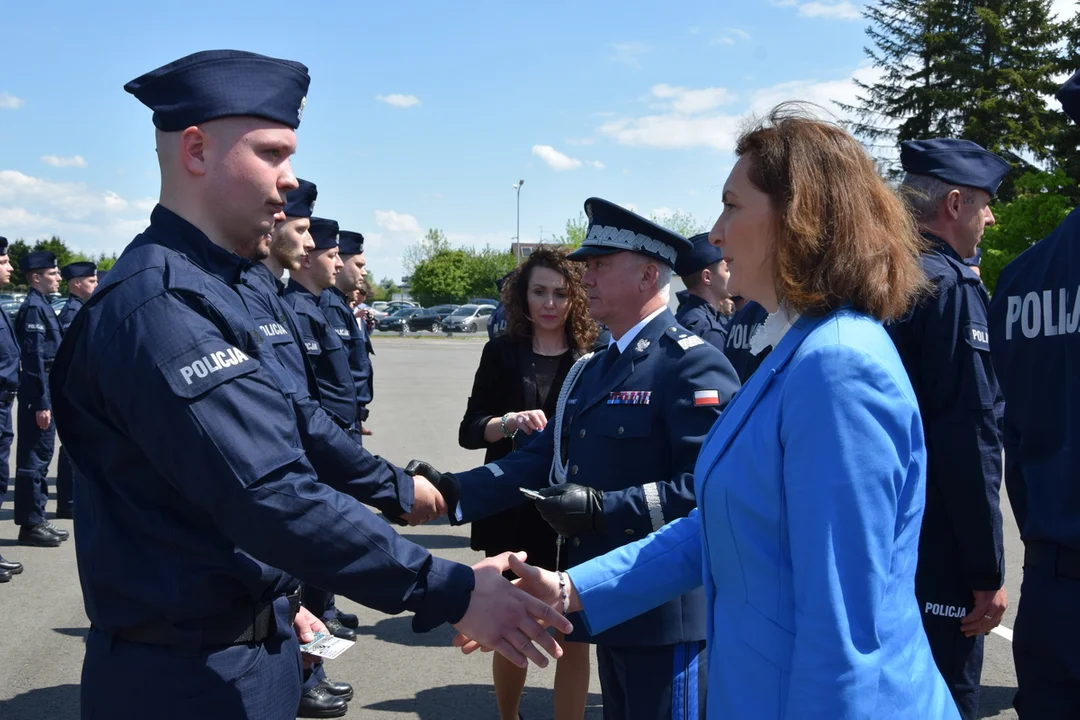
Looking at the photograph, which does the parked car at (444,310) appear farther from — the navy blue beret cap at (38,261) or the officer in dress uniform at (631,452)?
the officer in dress uniform at (631,452)

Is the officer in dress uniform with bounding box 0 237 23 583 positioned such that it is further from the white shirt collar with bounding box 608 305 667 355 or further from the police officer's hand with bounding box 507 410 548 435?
the white shirt collar with bounding box 608 305 667 355

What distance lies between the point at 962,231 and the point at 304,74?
2655 millimetres

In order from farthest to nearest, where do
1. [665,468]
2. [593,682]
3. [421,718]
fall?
1. [593,682]
2. [421,718]
3. [665,468]

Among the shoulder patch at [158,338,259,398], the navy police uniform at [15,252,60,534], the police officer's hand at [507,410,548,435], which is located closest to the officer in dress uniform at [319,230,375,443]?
the navy police uniform at [15,252,60,534]

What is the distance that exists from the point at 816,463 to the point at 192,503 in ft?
4.22

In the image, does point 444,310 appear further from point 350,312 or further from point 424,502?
point 424,502

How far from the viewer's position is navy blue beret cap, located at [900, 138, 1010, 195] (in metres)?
3.64

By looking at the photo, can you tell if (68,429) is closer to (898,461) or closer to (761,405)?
(761,405)

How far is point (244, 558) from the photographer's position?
208 centimetres

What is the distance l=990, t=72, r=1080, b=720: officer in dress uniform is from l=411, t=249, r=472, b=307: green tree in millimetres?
59835

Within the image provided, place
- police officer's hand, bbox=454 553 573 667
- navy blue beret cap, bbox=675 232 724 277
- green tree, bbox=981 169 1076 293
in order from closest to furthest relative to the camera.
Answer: police officer's hand, bbox=454 553 573 667 → navy blue beret cap, bbox=675 232 724 277 → green tree, bbox=981 169 1076 293

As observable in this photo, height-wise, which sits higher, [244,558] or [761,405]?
[761,405]

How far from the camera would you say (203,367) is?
1.94 metres

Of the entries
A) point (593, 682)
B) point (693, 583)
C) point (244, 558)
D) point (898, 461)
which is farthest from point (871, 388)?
point (593, 682)
